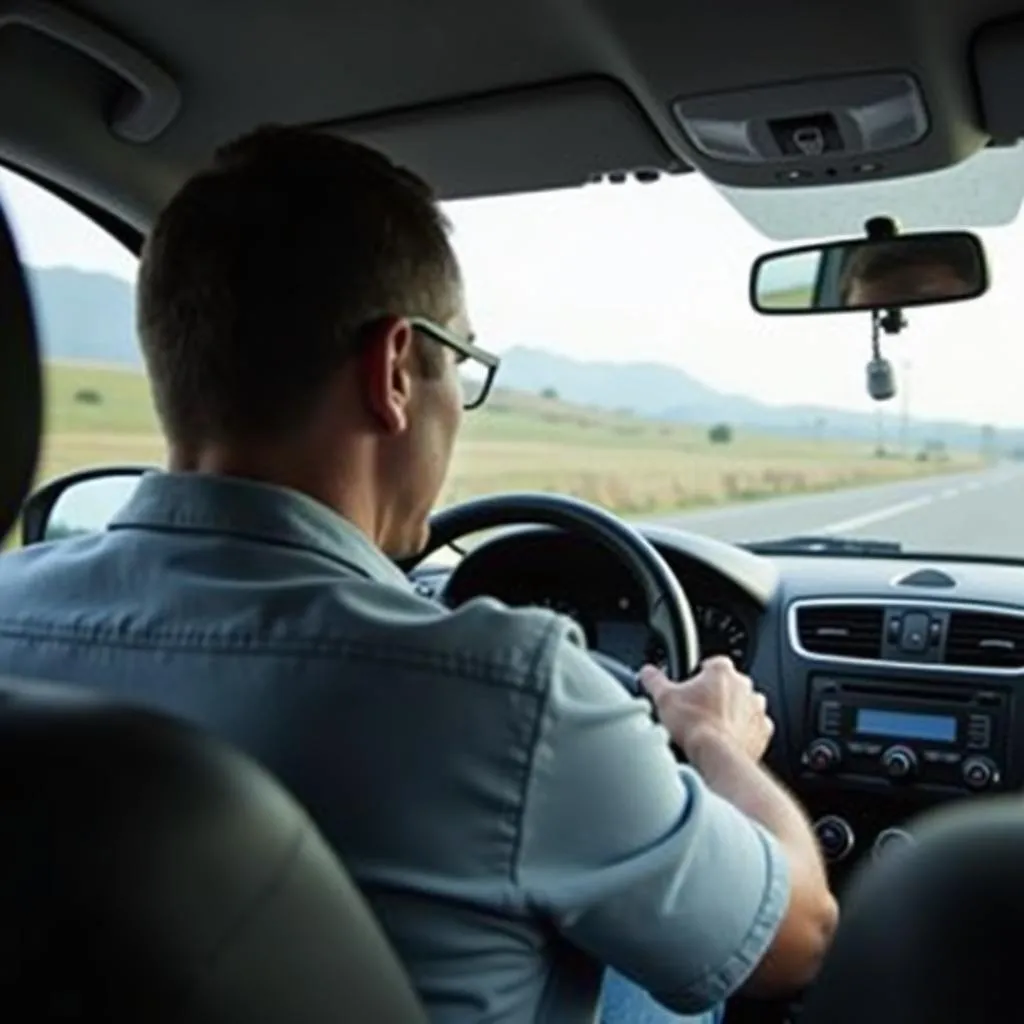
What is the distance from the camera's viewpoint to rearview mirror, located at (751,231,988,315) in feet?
10.0

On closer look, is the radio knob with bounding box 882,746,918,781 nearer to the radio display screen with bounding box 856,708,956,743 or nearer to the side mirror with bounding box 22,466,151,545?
the radio display screen with bounding box 856,708,956,743

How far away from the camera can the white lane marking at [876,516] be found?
12.7 feet

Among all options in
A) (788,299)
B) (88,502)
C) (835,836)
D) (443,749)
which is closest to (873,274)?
(788,299)

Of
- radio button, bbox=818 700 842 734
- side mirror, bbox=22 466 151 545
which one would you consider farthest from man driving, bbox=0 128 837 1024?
side mirror, bbox=22 466 151 545

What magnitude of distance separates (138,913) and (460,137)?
2438 mm

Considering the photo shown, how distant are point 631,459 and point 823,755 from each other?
2.81ft

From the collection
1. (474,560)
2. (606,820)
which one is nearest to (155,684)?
(606,820)

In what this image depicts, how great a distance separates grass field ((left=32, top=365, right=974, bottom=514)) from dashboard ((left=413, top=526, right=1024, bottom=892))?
0.20m

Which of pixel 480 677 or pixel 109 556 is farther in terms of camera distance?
pixel 109 556

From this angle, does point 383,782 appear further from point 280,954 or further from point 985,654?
point 985,654

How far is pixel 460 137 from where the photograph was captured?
10.9ft

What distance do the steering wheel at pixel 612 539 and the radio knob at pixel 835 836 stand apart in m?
0.72

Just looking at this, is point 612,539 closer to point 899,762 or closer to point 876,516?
point 899,762

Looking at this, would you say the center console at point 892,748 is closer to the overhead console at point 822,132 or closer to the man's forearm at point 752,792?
the overhead console at point 822,132
